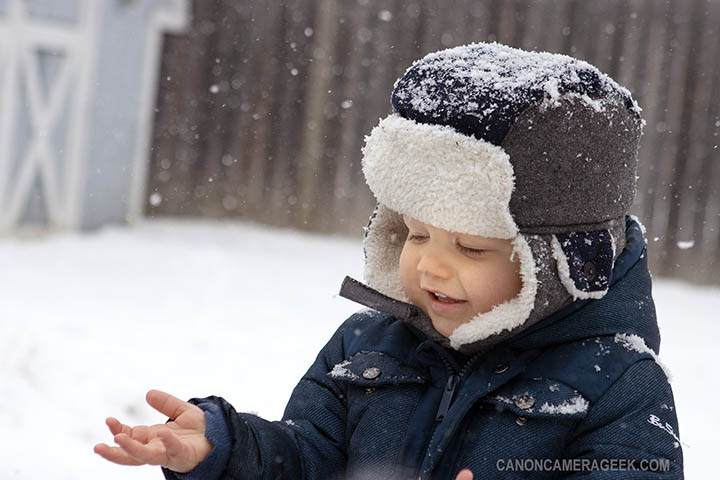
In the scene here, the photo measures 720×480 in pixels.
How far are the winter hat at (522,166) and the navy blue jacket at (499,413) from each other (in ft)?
0.21

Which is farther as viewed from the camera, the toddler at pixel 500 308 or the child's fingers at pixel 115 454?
the toddler at pixel 500 308

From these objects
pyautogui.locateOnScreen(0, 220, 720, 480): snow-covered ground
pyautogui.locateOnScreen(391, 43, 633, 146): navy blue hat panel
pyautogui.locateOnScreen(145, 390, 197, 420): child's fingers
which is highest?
pyautogui.locateOnScreen(391, 43, 633, 146): navy blue hat panel

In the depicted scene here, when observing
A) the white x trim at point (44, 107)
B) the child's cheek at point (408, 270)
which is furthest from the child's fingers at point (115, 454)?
the white x trim at point (44, 107)

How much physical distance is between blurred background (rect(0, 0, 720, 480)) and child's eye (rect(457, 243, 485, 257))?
9.50 feet

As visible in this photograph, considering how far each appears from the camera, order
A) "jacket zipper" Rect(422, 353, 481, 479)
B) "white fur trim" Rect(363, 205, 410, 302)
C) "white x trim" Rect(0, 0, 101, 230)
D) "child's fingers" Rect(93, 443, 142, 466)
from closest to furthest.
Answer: "child's fingers" Rect(93, 443, 142, 466) → "jacket zipper" Rect(422, 353, 481, 479) → "white fur trim" Rect(363, 205, 410, 302) → "white x trim" Rect(0, 0, 101, 230)

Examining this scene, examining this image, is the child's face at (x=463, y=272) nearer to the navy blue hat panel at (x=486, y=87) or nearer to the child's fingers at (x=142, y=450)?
the navy blue hat panel at (x=486, y=87)

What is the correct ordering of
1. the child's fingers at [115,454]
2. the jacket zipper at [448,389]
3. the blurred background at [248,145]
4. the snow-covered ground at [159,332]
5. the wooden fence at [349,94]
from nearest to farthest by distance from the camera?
the child's fingers at [115,454] < the jacket zipper at [448,389] < the snow-covered ground at [159,332] < the blurred background at [248,145] < the wooden fence at [349,94]

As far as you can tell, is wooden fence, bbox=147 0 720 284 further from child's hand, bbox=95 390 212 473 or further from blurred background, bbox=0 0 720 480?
child's hand, bbox=95 390 212 473

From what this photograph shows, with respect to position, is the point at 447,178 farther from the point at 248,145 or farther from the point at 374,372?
the point at 248,145

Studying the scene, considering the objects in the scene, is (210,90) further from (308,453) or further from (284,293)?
(308,453)

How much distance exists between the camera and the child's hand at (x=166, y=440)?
1624mm

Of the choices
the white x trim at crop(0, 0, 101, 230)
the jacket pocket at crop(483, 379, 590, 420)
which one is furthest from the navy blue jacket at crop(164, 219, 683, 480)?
A: the white x trim at crop(0, 0, 101, 230)

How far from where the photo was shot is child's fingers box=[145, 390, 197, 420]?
69.1 inches

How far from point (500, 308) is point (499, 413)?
0.63ft
